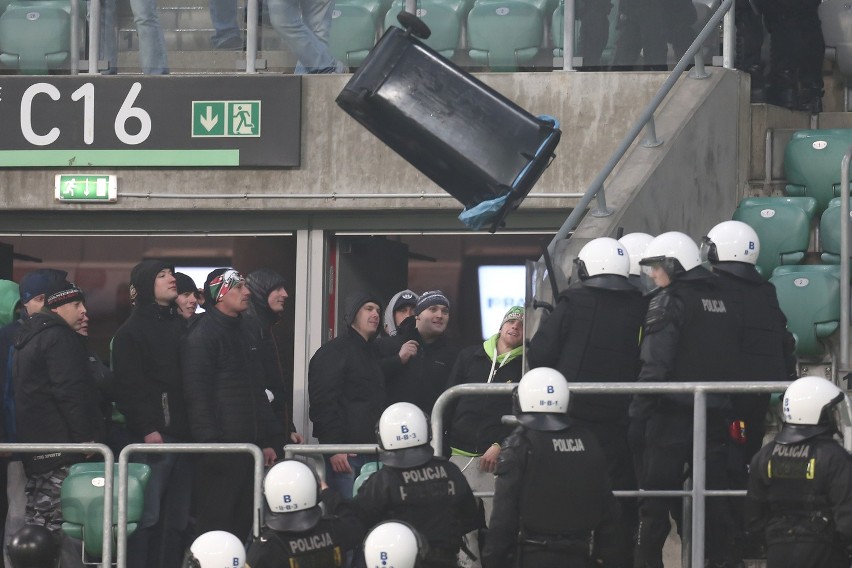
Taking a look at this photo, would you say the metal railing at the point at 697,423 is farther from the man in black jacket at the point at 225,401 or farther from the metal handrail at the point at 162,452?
the man in black jacket at the point at 225,401

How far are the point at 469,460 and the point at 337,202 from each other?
375 centimetres

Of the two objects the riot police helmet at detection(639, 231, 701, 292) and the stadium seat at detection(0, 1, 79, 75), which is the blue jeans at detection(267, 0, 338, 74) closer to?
the stadium seat at detection(0, 1, 79, 75)

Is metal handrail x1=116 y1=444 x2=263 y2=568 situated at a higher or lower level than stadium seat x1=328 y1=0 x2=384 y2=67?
lower

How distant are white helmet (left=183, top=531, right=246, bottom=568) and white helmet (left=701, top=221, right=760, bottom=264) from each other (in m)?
2.92

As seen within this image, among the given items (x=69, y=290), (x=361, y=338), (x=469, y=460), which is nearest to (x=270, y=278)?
(x=361, y=338)

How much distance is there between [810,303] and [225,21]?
15.7ft

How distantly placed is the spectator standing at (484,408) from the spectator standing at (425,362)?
81cm

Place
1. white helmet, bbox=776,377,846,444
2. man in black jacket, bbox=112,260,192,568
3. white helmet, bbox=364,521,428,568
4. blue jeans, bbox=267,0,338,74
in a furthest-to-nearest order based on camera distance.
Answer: blue jeans, bbox=267,0,338,74 → man in black jacket, bbox=112,260,192,568 → white helmet, bbox=776,377,846,444 → white helmet, bbox=364,521,428,568

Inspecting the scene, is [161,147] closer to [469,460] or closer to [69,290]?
[69,290]

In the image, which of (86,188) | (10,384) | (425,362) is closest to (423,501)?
(425,362)

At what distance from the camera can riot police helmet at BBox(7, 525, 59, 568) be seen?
8969 millimetres

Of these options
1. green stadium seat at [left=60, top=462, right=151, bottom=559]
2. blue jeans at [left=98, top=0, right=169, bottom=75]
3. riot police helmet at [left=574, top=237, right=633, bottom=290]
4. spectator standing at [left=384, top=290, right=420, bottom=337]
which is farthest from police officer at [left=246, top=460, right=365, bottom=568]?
blue jeans at [left=98, top=0, right=169, bottom=75]

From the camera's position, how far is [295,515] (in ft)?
28.0

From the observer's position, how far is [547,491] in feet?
28.1
